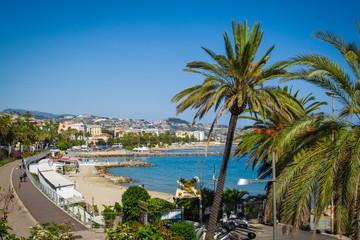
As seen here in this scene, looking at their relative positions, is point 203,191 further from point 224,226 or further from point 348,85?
point 348,85

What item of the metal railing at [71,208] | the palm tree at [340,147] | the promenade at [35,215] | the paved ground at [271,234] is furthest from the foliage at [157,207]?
the palm tree at [340,147]

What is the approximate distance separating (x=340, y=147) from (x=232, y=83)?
17.5 ft

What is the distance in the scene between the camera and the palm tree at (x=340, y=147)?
630 cm

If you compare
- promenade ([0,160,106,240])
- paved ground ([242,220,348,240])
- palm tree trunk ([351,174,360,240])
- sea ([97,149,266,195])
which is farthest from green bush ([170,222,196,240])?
sea ([97,149,266,195])

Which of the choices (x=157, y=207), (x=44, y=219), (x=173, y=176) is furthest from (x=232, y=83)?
(x=173, y=176)

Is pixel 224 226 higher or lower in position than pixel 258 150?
lower

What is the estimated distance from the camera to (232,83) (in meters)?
11.2

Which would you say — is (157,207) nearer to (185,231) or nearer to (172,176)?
(185,231)

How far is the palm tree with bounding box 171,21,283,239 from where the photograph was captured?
34.5 feet

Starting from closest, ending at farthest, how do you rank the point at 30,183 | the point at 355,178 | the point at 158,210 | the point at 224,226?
the point at 355,178, the point at 224,226, the point at 158,210, the point at 30,183

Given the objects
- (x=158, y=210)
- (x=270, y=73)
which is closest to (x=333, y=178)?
(x=270, y=73)

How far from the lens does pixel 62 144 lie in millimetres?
109188

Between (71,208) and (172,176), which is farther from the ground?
(71,208)

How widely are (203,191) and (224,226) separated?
4.72 meters
